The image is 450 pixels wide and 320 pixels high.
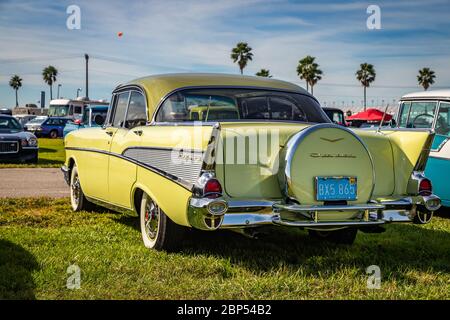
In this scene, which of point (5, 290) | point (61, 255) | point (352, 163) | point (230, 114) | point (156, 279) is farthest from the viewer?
point (230, 114)

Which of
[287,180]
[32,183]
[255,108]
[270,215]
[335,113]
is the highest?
[335,113]

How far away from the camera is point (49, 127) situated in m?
36.0

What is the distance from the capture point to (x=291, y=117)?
230 inches

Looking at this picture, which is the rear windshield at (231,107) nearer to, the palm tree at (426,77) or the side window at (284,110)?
the side window at (284,110)

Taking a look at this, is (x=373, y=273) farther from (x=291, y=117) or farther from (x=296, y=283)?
(x=291, y=117)

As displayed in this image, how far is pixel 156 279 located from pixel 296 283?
1044 millimetres

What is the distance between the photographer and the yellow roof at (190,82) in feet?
19.1

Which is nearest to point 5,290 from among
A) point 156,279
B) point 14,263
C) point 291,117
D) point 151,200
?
point 14,263

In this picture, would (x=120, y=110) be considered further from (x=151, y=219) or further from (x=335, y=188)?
(x=335, y=188)

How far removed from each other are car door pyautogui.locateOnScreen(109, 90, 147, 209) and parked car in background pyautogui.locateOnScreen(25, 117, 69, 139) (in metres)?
30.9

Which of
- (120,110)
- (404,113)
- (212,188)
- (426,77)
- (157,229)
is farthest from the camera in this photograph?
(426,77)

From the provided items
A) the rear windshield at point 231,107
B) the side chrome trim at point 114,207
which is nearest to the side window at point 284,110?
the rear windshield at point 231,107

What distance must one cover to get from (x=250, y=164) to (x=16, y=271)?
6.55 ft

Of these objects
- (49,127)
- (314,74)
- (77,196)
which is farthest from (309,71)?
(77,196)
